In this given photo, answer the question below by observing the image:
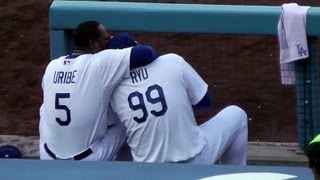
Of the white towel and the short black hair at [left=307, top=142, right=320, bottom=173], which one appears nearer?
the short black hair at [left=307, top=142, right=320, bottom=173]

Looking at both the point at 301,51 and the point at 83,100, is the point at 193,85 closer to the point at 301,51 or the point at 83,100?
the point at 83,100

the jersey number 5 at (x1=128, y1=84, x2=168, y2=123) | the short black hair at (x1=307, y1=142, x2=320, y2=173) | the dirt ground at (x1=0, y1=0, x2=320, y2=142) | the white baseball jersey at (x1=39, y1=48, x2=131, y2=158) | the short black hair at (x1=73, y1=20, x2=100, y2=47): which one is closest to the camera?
the short black hair at (x1=307, y1=142, x2=320, y2=173)

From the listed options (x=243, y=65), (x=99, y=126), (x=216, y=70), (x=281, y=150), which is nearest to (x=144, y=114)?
(x=99, y=126)

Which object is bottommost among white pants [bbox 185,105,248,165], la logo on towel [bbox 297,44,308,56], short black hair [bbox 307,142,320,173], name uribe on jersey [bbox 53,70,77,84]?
white pants [bbox 185,105,248,165]

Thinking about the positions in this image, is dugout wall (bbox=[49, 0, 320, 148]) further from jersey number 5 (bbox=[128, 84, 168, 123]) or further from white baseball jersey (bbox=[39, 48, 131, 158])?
jersey number 5 (bbox=[128, 84, 168, 123])

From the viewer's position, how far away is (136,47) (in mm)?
6016

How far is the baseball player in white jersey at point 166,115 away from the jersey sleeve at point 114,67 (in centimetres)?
4

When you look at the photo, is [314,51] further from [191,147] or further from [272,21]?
[191,147]

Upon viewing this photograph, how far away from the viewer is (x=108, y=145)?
611 cm

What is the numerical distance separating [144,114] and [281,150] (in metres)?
2.14

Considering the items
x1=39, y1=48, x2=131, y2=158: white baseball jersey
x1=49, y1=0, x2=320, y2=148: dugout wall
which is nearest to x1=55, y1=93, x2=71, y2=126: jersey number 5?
x1=39, y1=48, x2=131, y2=158: white baseball jersey

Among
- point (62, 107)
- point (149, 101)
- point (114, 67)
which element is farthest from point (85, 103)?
point (149, 101)

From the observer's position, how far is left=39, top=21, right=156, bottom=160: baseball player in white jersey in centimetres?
604

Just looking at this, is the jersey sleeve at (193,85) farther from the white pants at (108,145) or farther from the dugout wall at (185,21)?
the dugout wall at (185,21)
